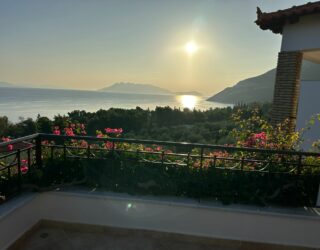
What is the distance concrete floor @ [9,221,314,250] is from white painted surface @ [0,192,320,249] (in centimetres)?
6

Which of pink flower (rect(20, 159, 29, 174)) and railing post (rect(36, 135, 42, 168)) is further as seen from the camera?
railing post (rect(36, 135, 42, 168))

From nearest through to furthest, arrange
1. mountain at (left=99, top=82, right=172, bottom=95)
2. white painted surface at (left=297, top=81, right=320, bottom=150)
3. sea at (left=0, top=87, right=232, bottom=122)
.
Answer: white painted surface at (left=297, top=81, right=320, bottom=150) → sea at (left=0, top=87, right=232, bottom=122) → mountain at (left=99, top=82, right=172, bottom=95)

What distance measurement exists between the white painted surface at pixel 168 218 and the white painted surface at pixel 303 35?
3.87 m

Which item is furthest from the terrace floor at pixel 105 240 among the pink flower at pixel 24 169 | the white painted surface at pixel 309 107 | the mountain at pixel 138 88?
the mountain at pixel 138 88

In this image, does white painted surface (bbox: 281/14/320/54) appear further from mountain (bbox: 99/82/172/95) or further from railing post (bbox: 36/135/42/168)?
mountain (bbox: 99/82/172/95)

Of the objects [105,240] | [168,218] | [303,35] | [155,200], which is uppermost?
[303,35]

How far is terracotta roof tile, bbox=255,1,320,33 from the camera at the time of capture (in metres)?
4.72

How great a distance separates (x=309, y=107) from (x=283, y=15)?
2.03 m

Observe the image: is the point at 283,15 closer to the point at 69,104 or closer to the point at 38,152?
the point at 38,152

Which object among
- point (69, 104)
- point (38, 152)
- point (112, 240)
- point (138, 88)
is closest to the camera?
point (112, 240)

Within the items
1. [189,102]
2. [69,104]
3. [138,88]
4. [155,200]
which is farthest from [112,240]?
[138,88]

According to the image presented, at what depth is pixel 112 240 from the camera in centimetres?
277

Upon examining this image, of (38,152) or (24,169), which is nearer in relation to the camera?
(24,169)

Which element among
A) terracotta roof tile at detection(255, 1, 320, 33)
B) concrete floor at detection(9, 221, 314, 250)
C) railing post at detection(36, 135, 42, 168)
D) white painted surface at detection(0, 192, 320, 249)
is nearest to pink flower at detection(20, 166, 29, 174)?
railing post at detection(36, 135, 42, 168)
